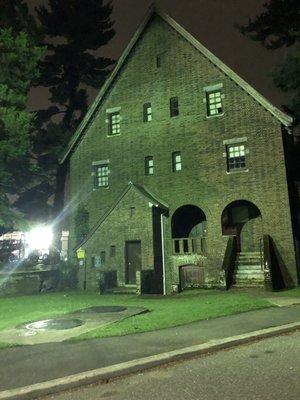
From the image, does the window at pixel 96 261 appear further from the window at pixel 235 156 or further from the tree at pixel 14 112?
the window at pixel 235 156

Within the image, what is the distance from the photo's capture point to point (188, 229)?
23047 mm

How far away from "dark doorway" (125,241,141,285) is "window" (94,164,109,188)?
519 cm

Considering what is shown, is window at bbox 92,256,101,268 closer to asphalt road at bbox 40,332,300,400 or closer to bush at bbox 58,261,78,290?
bush at bbox 58,261,78,290

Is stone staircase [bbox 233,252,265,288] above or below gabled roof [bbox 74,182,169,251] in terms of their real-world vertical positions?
below

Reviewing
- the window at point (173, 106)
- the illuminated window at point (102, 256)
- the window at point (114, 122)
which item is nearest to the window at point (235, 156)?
the window at point (173, 106)

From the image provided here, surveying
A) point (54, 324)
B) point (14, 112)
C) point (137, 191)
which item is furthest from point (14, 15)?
point (54, 324)

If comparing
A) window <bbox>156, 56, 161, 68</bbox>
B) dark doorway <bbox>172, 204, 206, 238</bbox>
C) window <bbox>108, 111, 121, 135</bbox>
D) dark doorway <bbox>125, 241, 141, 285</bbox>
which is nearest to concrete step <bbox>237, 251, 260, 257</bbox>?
dark doorway <bbox>172, 204, 206, 238</bbox>

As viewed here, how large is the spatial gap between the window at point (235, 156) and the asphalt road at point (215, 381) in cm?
1458

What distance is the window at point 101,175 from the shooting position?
24.5m

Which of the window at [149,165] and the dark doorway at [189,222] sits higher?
the window at [149,165]

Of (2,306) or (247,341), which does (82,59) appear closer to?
(2,306)

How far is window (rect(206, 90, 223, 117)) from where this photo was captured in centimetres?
2133

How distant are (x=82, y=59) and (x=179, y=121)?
627 inches

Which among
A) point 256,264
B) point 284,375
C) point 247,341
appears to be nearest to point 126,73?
point 256,264
